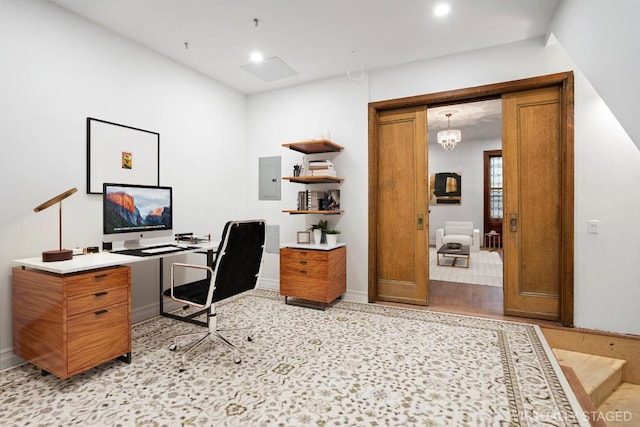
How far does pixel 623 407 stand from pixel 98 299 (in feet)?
13.4

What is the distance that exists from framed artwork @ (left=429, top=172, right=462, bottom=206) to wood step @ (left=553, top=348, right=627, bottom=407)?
6.39 meters

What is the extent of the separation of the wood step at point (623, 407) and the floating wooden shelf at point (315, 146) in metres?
3.32

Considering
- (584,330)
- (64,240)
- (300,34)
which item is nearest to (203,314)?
(64,240)

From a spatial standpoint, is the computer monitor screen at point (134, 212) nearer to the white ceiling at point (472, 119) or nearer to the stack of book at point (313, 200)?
the stack of book at point (313, 200)

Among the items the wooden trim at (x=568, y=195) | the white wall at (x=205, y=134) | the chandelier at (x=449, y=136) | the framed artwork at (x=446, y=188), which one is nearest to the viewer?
the white wall at (x=205, y=134)

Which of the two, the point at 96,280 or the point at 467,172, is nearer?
the point at 96,280

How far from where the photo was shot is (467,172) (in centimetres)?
892

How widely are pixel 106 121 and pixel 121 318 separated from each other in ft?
5.98

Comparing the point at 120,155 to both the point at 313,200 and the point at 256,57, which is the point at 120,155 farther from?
the point at 313,200

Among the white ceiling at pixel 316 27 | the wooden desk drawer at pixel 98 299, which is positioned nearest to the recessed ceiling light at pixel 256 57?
the white ceiling at pixel 316 27

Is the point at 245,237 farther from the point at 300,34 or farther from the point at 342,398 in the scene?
the point at 300,34

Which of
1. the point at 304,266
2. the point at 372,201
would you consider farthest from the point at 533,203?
the point at 304,266

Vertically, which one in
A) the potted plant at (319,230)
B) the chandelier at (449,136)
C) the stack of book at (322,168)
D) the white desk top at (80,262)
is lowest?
the white desk top at (80,262)

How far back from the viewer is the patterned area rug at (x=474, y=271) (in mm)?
5216
